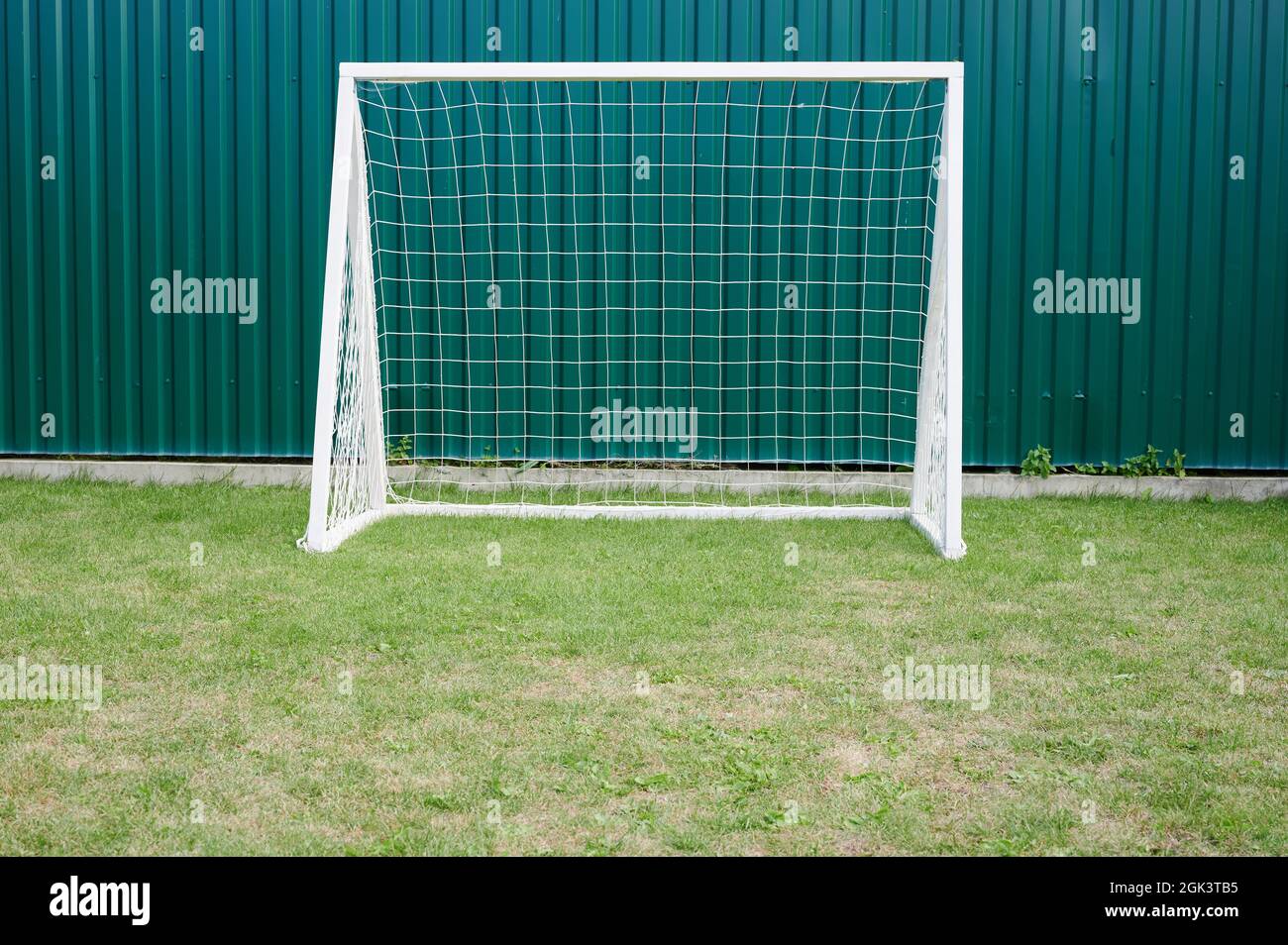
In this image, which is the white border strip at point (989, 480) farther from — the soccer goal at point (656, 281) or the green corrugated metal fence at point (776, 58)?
the soccer goal at point (656, 281)

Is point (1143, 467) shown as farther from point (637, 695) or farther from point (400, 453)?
point (637, 695)

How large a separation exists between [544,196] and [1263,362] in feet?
16.5

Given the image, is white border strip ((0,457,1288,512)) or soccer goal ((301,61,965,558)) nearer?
white border strip ((0,457,1288,512))

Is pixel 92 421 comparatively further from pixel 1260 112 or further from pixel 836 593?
pixel 1260 112

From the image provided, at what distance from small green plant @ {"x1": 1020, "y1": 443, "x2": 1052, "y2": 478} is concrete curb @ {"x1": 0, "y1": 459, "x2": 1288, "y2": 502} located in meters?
0.05

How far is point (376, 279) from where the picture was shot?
806 centimetres

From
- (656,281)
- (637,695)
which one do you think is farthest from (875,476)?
(637,695)

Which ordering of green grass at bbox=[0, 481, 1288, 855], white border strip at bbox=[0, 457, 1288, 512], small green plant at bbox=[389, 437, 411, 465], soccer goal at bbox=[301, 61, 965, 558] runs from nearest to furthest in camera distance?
green grass at bbox=[0, 481, 1288, 855] < white border strip at bbox=[0, 457, 1288, 512] < soccer goal at bbox=[301, 61, 965, 558] < small green plant at bbox=[389, 437, 411, 465]

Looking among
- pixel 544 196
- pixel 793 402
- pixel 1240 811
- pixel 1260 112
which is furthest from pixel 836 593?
pixel 1260 112

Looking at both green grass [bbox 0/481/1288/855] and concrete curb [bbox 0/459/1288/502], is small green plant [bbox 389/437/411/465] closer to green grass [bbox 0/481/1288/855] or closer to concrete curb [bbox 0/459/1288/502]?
concrete curb [bbox 0/459/1288/502]

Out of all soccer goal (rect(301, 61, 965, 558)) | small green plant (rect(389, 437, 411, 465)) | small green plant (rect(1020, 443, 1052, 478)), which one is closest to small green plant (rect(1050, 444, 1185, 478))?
small green plant (rect(1020, 443, 1052, 478))

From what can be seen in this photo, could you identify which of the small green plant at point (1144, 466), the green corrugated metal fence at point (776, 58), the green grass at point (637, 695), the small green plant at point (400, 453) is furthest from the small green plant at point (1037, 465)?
the small green plant at point (400, 453)

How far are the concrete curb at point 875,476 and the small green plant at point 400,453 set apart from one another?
3.7 inches

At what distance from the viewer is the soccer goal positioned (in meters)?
8.00
